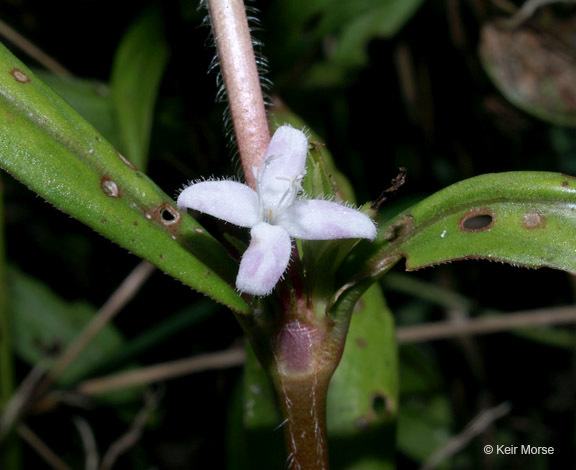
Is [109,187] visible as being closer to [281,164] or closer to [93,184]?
[93,184]

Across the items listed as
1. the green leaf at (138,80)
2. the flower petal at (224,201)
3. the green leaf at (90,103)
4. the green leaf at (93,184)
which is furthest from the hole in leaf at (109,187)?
the green leaf at (90,103)

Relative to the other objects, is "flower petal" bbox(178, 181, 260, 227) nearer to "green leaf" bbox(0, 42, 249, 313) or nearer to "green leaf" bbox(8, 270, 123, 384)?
"green leaf" bbox(0, 42, 249, 313)

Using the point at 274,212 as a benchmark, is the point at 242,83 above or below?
above

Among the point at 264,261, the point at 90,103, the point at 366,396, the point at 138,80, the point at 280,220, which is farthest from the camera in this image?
the point at 90,103

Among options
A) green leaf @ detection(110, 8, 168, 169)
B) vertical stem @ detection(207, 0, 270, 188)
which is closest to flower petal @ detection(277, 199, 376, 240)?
vertical stem @ detection(207, 0, 270, 188)

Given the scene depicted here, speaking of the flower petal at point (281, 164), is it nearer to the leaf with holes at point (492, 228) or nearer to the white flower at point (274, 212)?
the white flower at point (274, 212)

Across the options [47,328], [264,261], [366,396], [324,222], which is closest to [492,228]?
[324,222]

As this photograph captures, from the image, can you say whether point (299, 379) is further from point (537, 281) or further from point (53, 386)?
point (537, 281)

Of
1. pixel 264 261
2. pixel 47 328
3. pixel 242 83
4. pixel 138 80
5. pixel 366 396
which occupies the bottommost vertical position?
pixel 264 261
